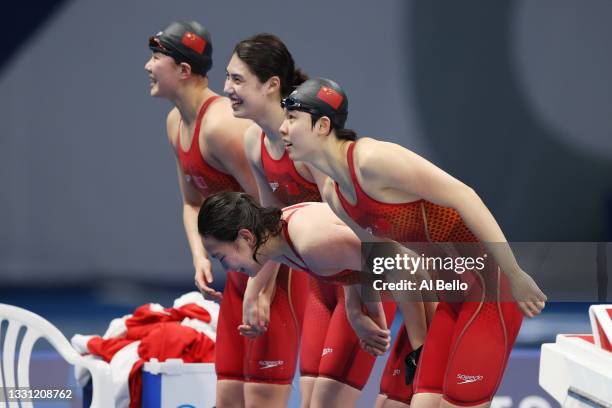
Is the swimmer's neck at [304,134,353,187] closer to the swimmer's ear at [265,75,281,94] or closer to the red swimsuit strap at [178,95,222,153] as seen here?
the swimmer's ear at [265,75,281,94]

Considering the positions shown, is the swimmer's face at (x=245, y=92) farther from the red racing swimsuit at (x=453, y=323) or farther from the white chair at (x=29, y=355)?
the white chair at (x=29, y=355)

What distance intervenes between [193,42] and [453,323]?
176 centimetres

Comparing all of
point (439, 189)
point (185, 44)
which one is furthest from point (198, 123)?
point (439, 189)

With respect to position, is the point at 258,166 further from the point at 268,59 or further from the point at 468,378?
the point at 468,378

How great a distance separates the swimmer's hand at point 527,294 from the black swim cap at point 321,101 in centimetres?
82

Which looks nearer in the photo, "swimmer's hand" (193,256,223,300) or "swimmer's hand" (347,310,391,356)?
"swimmer's hand" (347,310,391,356)

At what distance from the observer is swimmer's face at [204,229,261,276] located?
13.5 ft

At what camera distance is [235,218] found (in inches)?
161

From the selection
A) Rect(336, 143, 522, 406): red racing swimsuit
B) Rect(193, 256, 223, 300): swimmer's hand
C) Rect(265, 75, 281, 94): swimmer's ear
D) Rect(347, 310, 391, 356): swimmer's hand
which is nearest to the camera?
Rect(336, 143, 522, 406): red racing swimsuit

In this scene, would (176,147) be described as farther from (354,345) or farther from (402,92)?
(402,92)

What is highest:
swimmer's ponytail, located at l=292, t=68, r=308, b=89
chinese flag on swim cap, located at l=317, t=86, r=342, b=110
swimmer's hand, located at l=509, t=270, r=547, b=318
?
swimmer's ponytail, located at l=292, t=68, r=308, b=89

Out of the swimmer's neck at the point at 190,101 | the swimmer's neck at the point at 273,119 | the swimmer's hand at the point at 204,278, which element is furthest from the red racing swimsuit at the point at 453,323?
the swimmer's neck at the point at 190,101

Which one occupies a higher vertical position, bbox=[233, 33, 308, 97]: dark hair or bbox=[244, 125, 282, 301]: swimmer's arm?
bbox=[233, 33, 308, 97]: dark hair

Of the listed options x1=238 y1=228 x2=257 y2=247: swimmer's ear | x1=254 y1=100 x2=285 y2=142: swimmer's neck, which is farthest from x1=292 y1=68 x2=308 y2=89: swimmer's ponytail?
x1=238 y1=228 x2=257 y2=247: swimmer's ear
